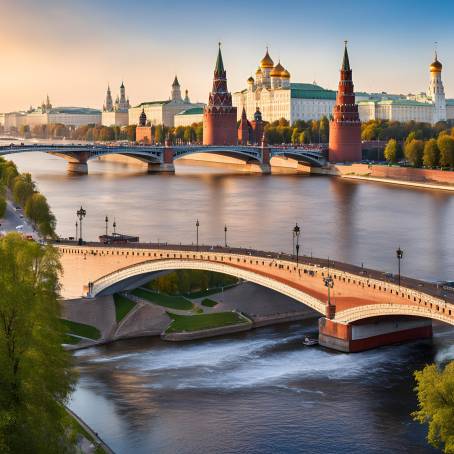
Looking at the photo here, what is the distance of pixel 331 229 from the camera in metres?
40.6

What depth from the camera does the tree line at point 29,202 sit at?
33.1m

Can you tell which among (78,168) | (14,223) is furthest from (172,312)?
(78,168)

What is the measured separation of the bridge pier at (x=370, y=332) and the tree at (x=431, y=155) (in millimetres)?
44786

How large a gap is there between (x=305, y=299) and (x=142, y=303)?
4679mm

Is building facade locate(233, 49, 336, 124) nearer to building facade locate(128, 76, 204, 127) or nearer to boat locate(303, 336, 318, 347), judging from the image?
building facade locate(128, 76, 204, 127)

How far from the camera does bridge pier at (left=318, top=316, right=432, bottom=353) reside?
22594 millimetres

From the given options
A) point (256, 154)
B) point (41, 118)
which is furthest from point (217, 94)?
point (41, 118)

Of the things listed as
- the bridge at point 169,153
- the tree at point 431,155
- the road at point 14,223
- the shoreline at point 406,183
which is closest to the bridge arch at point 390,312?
the road at point 14,223

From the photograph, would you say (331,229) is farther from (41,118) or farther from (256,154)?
(41,118)

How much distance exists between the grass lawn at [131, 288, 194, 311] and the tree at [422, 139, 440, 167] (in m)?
43.4

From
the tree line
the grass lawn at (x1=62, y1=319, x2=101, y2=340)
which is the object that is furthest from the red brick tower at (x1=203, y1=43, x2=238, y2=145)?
the grass lawn at (x1=62, y1=319, x2=101, y2=340)

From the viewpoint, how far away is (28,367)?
42.6 feet

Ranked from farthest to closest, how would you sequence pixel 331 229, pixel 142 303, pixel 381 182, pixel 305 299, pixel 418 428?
pixel 381 182 → pixel 331 229 → pixel 142 303 → pixel 305 299 → pixel 418 428

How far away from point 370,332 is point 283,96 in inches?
3659
